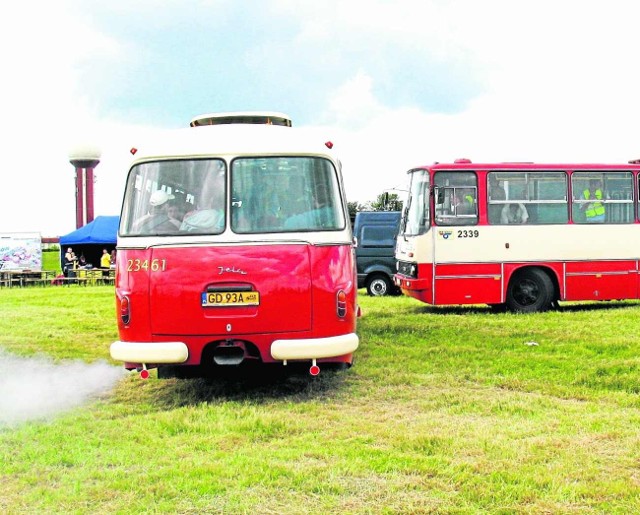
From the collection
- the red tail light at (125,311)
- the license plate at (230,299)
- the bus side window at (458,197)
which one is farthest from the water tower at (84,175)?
the license plate at (230,299)

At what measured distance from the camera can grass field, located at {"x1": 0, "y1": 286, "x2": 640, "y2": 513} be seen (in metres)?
5.33

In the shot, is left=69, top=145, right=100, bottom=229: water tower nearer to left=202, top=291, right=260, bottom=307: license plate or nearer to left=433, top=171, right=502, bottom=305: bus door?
left=433, top=171, right=502, bottom=305: bus door

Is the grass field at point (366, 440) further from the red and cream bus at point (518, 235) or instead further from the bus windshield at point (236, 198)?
the red and cream bus at point (518, 235)

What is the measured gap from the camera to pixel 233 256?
8.32m

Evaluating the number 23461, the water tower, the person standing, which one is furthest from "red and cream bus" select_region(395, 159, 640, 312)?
the water tower

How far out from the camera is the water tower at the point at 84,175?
166 feet

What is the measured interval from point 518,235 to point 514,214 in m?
0.45

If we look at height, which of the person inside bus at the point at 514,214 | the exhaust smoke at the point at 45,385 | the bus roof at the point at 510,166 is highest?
the bus roof at the point at 510,166

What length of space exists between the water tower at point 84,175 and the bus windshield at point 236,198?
4383cm

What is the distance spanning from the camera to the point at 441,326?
49.7 feet

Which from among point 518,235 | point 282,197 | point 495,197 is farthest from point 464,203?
point 282,197

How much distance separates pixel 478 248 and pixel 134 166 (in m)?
10.2

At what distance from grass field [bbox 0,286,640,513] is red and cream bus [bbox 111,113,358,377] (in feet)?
1.96

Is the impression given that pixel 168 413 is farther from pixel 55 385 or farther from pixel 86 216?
pixel 86 216
